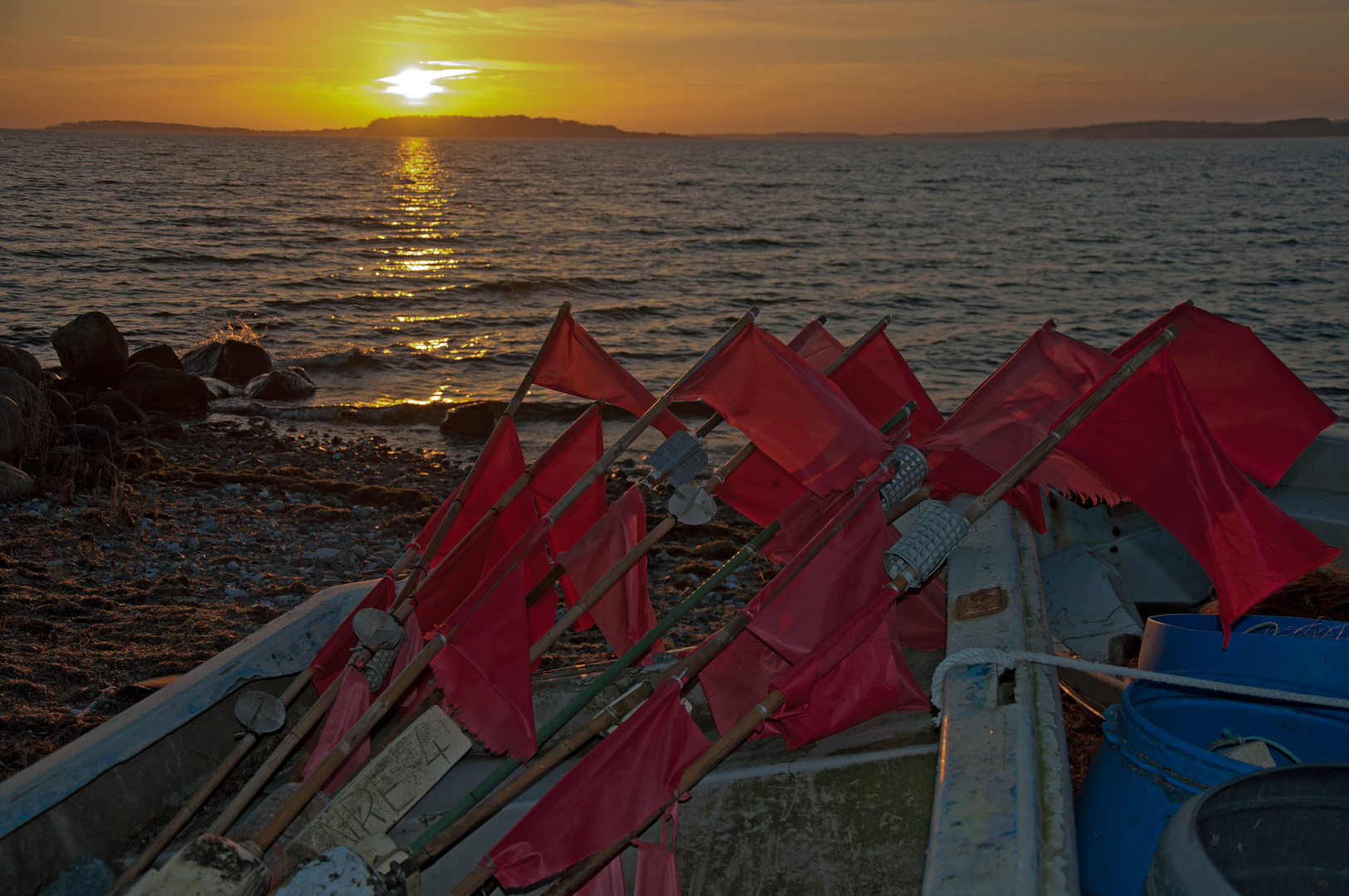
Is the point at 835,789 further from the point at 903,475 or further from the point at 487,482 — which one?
the point at 487,482

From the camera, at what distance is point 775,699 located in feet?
8.61

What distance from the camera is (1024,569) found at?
10.4ft

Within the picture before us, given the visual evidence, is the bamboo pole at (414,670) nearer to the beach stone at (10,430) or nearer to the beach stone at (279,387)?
the beach stone at (10,430)

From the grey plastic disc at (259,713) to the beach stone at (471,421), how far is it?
8.58 meters

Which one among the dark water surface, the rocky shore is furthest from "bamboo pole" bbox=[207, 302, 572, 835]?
the dark water surface

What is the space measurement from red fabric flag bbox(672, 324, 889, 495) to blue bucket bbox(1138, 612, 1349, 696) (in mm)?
1103

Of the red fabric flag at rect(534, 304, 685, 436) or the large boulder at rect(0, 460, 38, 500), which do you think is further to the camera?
the large boulder at rect(0, 460, 38, 500)

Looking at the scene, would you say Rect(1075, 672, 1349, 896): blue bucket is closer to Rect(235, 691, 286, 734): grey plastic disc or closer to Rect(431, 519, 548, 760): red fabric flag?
Rect(431, 519, 548, 760): red fabric flag

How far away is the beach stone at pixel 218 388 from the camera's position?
A: 13641 mm

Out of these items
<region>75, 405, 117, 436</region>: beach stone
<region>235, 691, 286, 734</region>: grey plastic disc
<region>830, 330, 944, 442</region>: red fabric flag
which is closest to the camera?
<region>235, 691, 286, 734</region>: grey plastic disc

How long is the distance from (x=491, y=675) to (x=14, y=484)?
6.43m

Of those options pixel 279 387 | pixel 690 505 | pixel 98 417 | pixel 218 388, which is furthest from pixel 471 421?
pixel 690 505

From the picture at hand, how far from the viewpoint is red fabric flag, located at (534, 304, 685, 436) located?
4.27m

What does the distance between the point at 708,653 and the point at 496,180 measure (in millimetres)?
72033
